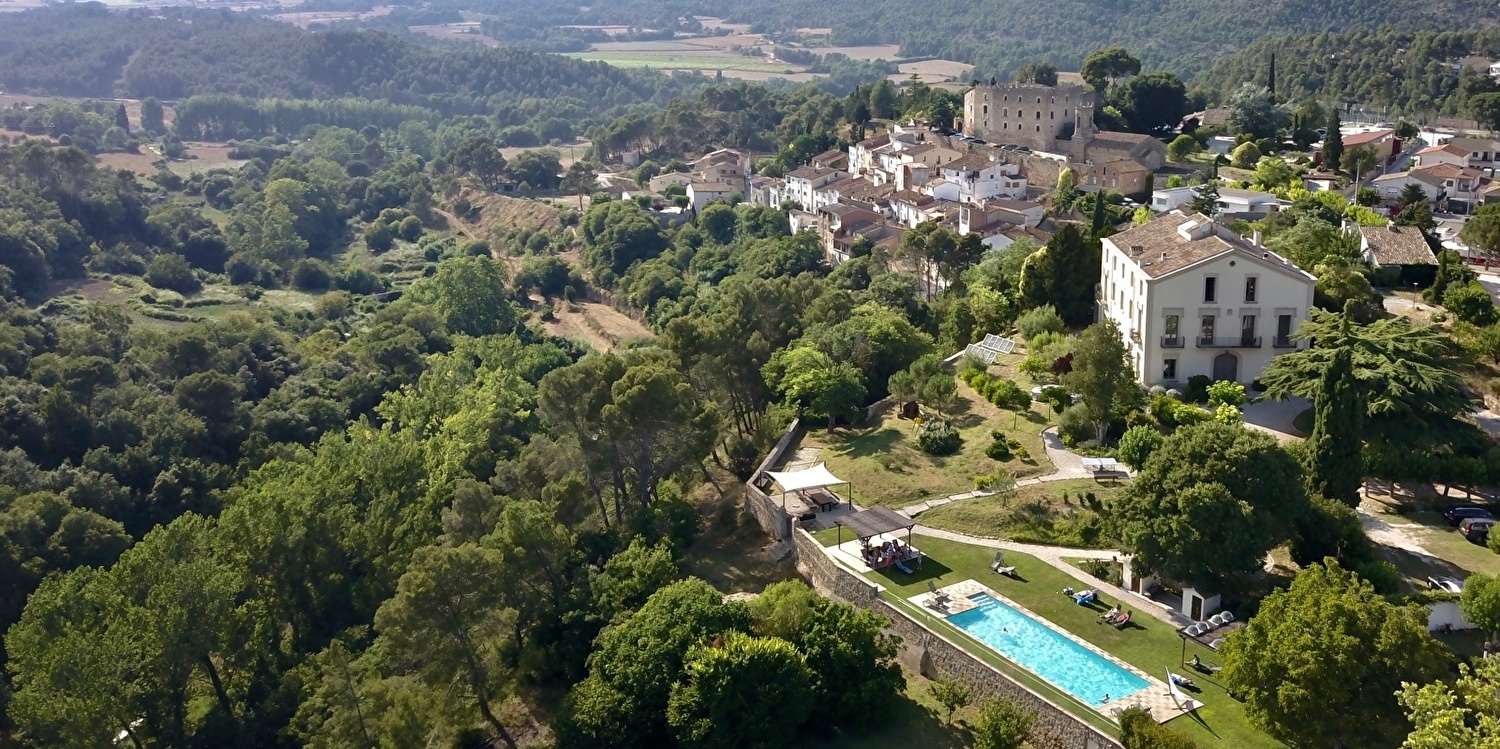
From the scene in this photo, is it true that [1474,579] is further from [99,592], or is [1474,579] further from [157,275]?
[157,275]

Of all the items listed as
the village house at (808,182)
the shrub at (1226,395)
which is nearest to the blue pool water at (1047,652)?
the shrub at (1226,395)

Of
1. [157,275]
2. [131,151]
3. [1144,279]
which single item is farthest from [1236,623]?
[131,151]

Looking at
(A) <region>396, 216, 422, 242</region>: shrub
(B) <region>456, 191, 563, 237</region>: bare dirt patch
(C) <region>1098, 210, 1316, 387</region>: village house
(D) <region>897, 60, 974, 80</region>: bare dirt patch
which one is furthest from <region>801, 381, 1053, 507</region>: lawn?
(D) <region>897, 60, 974, 80</region>: bare dirt patch

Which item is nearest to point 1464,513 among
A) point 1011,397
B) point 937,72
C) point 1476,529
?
point 1476,529

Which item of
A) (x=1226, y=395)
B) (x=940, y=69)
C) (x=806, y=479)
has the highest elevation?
(x=940, y=69)

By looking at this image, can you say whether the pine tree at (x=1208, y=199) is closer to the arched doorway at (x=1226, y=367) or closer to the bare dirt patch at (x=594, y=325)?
the arched doorway at (x=1226, y=367)

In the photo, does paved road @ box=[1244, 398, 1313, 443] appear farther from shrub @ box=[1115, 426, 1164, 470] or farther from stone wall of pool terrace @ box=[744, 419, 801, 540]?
stone wall of pool terrace @ box=[744, 419, 801, 540]

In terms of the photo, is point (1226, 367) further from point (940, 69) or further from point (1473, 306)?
point (940, 69)
